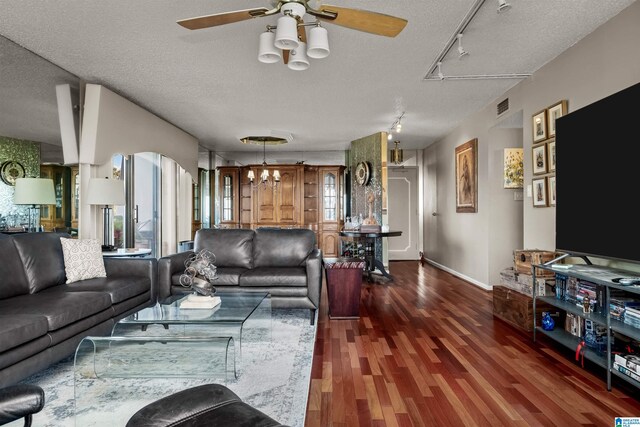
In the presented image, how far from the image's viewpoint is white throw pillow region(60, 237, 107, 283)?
3.37 meters

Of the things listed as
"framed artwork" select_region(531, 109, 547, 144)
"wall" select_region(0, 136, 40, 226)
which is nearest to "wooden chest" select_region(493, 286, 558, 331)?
"framed artwork" select_region(531, 109, 547, 144)

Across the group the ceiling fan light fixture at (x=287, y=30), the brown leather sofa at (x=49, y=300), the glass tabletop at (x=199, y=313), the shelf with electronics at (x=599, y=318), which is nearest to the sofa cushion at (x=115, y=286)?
the brown leather sofa at (x=49, y=300)

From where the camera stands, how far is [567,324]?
3.17m

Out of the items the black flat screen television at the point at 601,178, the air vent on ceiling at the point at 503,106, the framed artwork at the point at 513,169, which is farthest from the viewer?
the framed artwork at the point at 513,169

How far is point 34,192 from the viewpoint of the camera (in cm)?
364

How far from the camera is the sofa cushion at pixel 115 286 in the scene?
308 centimetres

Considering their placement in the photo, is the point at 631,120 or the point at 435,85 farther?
the point at 435,85

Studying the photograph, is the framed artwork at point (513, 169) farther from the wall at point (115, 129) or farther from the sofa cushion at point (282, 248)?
the wall at point (115, 129)

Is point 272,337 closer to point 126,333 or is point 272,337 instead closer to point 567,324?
point 126,333

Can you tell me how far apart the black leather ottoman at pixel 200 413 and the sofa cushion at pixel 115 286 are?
2.07 m

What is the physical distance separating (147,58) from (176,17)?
955mm

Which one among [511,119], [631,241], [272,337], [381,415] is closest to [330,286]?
[272,337]

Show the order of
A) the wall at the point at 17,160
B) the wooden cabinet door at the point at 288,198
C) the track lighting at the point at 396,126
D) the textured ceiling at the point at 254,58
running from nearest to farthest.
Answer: the textured ceiling at the point at 254,58 < the wall at the point at 17,160 < the track lighting at the point at 396,126 < the wooden cabinet door at the point at 288,198

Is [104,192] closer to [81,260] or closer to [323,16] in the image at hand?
[81,260]
